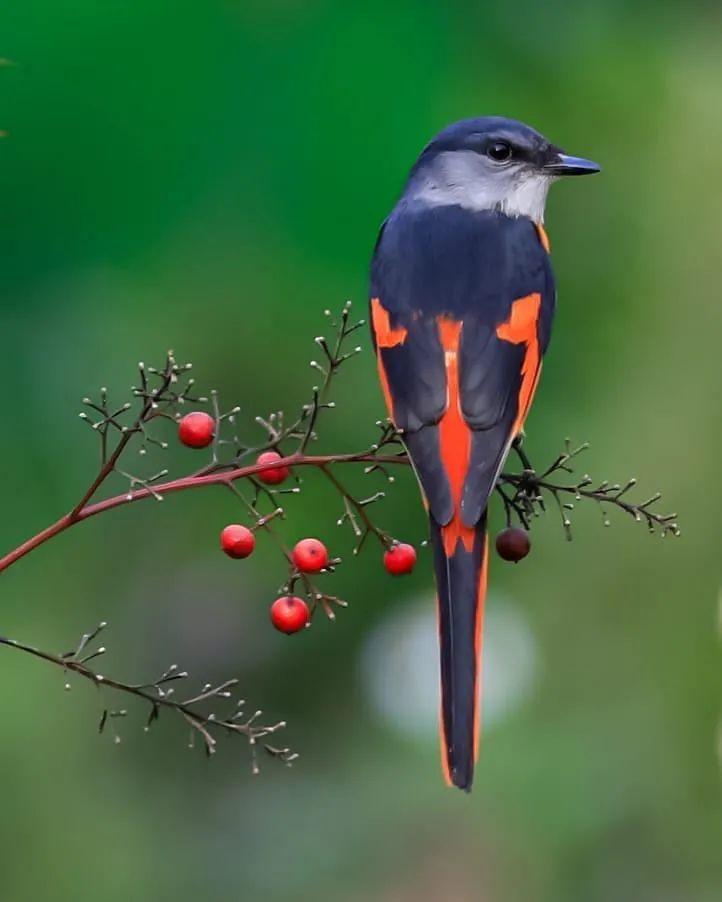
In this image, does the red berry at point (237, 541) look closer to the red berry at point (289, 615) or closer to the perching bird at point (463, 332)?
the red berry at point (289, 615)

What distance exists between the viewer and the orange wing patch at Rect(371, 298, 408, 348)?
→ 2646 millimetres

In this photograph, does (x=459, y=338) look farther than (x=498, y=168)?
No

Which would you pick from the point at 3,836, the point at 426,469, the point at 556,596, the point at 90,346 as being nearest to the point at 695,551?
the point at 556,596

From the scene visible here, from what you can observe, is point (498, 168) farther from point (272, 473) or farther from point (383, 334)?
point (272, 473)

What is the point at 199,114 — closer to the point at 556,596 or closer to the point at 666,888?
the point at 556,596

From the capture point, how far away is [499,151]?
3.12 metres

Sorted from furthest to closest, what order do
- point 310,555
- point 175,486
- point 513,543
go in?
point 513,543, point 310,555, point 175,486

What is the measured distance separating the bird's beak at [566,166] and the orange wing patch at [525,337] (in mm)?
432

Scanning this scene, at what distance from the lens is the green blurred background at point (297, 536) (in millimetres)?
5590

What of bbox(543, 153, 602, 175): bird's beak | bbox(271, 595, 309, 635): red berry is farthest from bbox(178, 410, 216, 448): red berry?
bbox(543, 153, 602, 175): bird's beak

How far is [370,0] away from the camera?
25.5 ft

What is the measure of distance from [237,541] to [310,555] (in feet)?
0.34

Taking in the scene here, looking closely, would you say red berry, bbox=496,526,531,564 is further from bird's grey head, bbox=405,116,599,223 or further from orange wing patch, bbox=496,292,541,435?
bird's grey head, bbox=405,116,599,223

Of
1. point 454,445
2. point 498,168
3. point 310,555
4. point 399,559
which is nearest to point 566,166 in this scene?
point 498,168
